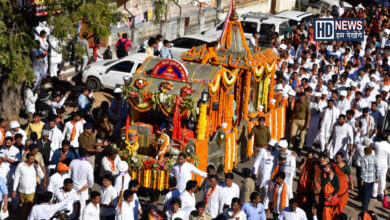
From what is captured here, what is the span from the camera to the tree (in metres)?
15.1

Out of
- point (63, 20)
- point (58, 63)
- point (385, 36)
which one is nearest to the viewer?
point (63, 20)

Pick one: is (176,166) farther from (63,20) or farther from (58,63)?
(58,63)

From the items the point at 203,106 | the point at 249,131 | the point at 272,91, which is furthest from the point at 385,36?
the point at 203,106

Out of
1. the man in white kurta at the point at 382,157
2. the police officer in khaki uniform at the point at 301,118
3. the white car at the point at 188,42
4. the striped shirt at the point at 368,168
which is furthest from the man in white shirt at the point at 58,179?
the white car at the point at 188,42

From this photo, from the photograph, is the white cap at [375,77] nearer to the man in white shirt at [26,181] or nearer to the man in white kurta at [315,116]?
the man in white kurta at [315,116]

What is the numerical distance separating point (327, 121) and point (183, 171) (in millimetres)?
5889

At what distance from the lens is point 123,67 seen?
2083 centimetres

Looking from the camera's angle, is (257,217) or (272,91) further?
(272,91)

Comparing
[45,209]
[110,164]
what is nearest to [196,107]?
[110,164]

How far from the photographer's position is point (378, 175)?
14773 millimetres

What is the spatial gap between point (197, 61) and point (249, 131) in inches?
86.9

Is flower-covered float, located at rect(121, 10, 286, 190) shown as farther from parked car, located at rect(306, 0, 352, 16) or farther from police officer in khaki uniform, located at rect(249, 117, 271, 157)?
parked car, located at rect(306, 0, 352, 16)

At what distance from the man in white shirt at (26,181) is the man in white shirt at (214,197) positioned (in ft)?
10.8

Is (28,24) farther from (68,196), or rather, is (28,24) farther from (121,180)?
(68,196)
